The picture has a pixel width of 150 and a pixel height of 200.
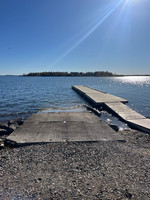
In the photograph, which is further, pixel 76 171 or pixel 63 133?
pixel 63 133

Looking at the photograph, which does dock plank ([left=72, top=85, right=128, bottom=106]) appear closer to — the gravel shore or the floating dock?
the floating dock

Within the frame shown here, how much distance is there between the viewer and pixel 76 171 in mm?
3996

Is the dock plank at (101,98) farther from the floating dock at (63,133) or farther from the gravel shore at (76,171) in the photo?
the gravel shore at (76,171)

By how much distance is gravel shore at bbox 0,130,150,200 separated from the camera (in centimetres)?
321

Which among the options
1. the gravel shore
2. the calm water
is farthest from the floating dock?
the calm water

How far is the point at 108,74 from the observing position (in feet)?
630

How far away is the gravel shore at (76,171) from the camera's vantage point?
321cm

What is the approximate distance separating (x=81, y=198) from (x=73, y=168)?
1089 mm

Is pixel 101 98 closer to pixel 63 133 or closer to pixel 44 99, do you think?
pixel 44 99

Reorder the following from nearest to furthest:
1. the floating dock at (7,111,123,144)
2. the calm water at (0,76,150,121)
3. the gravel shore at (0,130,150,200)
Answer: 1. the gravel shore at (0,130,150,200)
2. the floating dock at (7,111,123,144)
3. the calm water at (0,76,150,121)

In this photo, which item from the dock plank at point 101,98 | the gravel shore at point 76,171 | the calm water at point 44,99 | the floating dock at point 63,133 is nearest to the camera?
the gravel shore at point 76,171

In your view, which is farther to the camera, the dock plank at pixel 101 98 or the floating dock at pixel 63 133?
the dock plank at pixel 101 98

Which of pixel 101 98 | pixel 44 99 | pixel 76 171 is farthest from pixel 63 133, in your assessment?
pixel 44 99

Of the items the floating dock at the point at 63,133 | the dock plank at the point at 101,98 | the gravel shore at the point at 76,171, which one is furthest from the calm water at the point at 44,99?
the gravel shore at the point at 76,171
